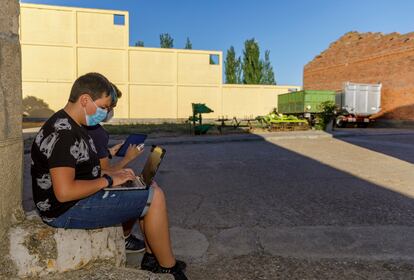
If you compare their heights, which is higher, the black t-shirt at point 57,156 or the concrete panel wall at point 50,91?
the concrete panel wall at point 50,91

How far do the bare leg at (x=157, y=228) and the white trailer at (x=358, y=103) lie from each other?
839 inches

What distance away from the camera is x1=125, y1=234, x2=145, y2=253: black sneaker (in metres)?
3.13

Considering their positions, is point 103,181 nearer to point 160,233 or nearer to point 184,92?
point 160,233

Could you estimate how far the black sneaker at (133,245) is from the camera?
3.13 metres

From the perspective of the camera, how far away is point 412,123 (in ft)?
72.7

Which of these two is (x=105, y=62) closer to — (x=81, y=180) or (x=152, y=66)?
(x=152, y=66)

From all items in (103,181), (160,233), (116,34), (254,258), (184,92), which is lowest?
(254,258)

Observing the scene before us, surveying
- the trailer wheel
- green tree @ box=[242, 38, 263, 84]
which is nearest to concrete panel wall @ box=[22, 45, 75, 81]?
the trailer wheel

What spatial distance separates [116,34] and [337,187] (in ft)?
94.6

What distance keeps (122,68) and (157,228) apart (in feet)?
101

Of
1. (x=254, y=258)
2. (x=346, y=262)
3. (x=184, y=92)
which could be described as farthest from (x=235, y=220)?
(x=184, y=92)

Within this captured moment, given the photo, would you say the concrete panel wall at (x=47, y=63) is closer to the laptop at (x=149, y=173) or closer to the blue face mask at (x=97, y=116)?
the laptop at (x=149, y=173)

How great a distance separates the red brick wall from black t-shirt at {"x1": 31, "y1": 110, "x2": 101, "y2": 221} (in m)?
23.9

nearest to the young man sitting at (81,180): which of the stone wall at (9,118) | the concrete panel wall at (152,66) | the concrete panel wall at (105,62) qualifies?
the stone wall at (9,118)
